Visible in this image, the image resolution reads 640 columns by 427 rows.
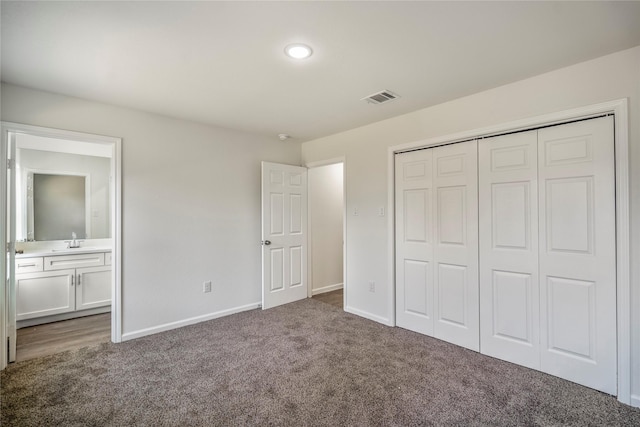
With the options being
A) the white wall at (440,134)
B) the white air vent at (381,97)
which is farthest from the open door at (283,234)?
the white air vent at (381,97)

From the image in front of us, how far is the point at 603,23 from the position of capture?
1744 millimetres

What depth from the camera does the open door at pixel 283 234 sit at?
13.0 ft

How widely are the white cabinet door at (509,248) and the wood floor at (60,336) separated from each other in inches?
147

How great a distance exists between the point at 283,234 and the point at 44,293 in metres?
2.89

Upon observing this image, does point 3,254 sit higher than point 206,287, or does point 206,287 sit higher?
point 3,254

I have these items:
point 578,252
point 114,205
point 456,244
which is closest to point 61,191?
point 114,205

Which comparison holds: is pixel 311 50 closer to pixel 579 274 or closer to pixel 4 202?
pixel 579 274

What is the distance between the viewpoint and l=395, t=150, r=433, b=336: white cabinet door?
123 inches

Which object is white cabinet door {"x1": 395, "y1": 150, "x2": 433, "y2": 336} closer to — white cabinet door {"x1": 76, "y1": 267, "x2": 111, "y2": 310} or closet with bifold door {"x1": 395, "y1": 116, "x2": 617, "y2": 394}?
closet with bifold door {"x1": 395, "y1": 116, "x2": 617, "y2": 394}

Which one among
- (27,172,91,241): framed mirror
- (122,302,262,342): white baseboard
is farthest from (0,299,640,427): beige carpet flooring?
(27,172,91,241): framed mirror

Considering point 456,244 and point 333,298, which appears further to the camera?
point 333,298

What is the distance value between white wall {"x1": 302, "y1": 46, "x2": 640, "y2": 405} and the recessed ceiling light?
5.22ft

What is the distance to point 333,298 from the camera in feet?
14.8

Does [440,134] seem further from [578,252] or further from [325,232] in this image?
[325,232]
